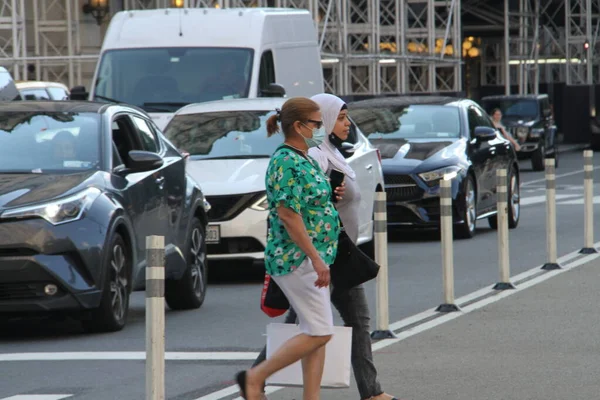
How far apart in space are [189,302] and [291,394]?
422cm

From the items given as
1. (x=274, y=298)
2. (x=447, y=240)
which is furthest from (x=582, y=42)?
(x=274, y=298)

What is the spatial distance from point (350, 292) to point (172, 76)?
12.2 metres

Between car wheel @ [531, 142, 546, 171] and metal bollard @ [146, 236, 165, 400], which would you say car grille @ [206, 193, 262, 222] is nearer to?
metal bollard @ [146, 236, 165, 400]

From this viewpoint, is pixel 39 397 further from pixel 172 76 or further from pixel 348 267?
pixel 172 76

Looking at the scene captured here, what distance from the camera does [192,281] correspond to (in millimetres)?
12492

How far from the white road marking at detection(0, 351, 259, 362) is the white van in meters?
9.32

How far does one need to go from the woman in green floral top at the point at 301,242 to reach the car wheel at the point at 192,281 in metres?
4.97

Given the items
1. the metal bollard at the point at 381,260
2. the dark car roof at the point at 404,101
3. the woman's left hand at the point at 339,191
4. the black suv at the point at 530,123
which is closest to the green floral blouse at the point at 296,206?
the woman's left hand at the point at 339,191

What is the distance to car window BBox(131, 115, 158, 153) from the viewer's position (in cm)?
1213

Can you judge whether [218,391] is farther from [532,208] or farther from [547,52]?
[547,52]

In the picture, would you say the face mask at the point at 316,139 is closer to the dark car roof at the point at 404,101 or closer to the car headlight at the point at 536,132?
the dark car roof at the point at 404,101

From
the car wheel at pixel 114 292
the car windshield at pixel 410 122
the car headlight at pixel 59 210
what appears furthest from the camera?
the car windshield at pixel 410 122

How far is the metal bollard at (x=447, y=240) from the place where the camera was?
11.5m

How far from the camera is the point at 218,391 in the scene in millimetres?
8375
